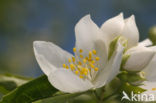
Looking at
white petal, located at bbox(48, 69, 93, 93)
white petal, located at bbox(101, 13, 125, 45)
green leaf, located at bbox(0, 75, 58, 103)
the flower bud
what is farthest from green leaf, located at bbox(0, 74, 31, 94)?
the flower bud

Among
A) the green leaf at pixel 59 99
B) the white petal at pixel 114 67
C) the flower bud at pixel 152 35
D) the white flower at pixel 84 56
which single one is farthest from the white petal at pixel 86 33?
the flower bud at pixel 152 35

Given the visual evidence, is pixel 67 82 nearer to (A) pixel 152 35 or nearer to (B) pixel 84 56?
(B) pixel 84 56

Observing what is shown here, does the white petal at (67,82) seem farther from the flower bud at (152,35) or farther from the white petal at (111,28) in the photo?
the flower bud at (152,35)

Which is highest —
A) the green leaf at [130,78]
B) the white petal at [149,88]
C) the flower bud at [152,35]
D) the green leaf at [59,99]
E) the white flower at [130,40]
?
the white flower at [130,40]

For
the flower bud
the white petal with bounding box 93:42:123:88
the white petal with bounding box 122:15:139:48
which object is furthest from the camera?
the flower bud

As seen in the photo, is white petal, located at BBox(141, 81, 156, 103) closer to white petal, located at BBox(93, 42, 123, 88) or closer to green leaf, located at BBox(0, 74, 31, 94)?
white petal, located at BBox(93, 42, 123, 88)

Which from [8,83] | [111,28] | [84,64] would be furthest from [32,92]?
[111,28]
